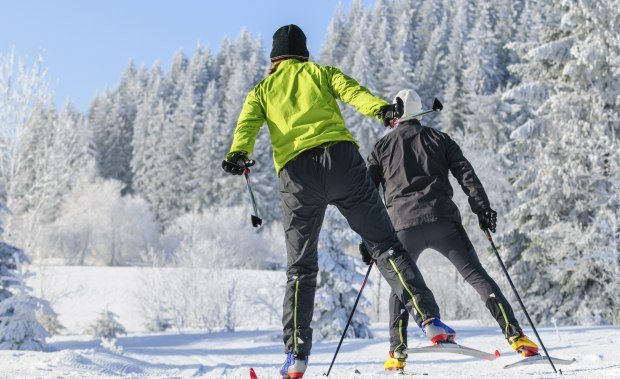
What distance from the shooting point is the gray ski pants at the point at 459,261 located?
4426 millimetres

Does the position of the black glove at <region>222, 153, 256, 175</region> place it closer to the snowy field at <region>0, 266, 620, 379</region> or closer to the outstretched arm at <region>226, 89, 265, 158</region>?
the outstretched arm at <region>226, 89, 265, 158</region>

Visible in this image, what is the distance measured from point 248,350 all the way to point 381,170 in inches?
423

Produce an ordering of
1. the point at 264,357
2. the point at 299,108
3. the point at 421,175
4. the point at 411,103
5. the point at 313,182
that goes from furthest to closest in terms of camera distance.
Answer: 1. the point at 264,357
2. the point at 411,103
3. the point at 421,175
4. the point at 299,108
5. the point at 313,182

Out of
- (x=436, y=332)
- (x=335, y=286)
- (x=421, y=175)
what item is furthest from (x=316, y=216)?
(x=335, y=286)

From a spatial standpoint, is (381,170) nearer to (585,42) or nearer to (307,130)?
(307,130)

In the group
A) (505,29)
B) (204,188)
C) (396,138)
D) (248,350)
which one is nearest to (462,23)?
(505,29)

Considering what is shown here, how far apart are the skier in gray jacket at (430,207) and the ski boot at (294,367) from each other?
1165 millimetres

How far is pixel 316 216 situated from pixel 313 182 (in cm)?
21

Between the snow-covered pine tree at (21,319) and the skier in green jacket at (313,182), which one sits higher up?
the skier in green jacket at (313,182)

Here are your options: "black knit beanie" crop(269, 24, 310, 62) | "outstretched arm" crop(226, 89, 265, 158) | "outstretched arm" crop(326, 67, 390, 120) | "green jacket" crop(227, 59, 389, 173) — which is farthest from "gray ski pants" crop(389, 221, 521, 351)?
"black knit beanie" crop(269, 24, 310, 62)

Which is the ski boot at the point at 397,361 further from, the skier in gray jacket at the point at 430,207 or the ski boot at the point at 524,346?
the ski boot at the point at 524,346

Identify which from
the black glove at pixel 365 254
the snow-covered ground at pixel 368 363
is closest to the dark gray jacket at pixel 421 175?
the black glove at pixel 365 254

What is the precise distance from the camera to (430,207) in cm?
458

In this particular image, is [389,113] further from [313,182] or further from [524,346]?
[524,346]
